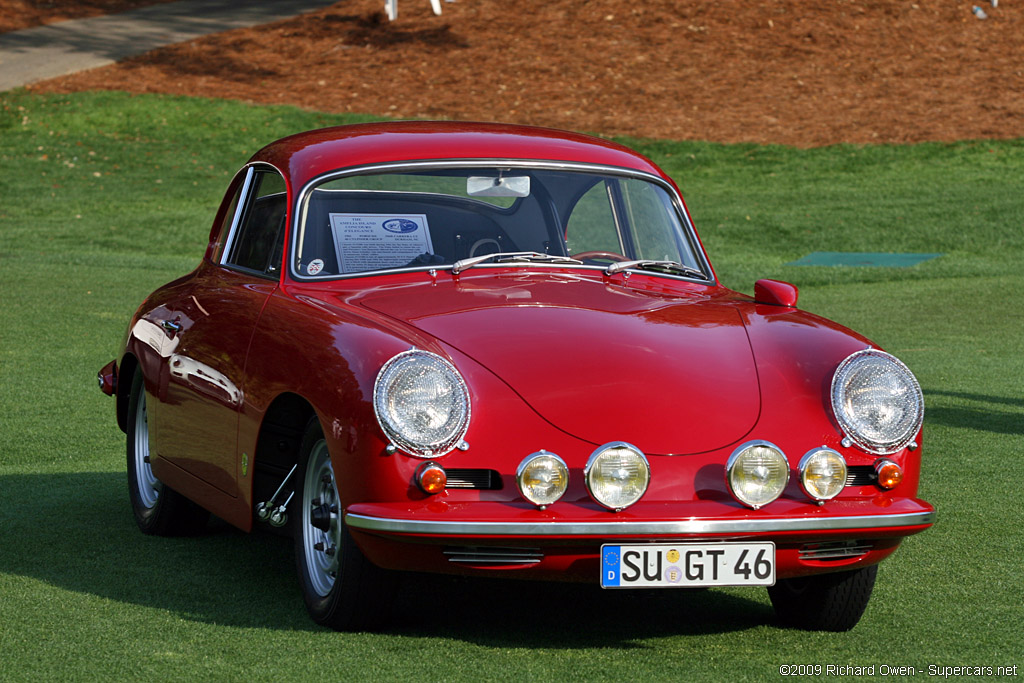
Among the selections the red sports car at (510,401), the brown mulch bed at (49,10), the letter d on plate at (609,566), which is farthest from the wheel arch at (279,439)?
the brown mulch bed at (49,10)

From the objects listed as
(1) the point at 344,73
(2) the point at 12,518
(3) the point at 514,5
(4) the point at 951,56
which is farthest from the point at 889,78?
(2) the point at 12,518

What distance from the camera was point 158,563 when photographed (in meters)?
5.50

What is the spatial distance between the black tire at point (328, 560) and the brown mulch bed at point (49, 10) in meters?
31.2

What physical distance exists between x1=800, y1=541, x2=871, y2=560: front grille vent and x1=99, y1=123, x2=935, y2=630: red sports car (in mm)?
11

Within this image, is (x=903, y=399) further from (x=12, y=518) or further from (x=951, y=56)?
(x=951, y=56)

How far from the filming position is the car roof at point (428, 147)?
5652 millimetres

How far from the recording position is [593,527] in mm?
4020

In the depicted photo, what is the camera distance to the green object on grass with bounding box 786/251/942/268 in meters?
17.6

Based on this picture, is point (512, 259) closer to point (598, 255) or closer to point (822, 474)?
point (598, 255)

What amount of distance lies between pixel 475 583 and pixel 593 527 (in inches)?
50.8

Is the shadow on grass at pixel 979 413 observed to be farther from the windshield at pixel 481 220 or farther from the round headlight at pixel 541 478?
the round headlight at pixel 541 478

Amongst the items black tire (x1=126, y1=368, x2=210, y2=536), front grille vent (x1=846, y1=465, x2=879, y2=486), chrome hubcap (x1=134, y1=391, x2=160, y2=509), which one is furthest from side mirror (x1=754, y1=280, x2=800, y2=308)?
chrome hubcap (x1=134, y1=391, x2=160, y2=509)

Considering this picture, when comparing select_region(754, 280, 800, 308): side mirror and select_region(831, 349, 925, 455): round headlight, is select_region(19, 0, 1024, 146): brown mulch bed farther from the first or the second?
select_region(831, 349, 925, 455): round headlight

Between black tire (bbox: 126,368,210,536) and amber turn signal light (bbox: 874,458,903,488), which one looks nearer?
amber turn signal light (bbox: 874,458,903,488)
